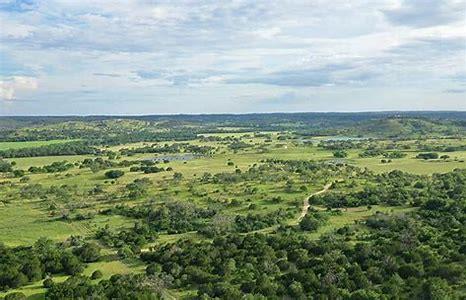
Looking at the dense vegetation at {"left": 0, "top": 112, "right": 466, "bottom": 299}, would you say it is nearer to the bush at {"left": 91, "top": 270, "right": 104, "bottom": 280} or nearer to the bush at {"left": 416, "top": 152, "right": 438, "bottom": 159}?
the bush at {"left": 91, "top": 270, "right": 104, "bottom": 280}

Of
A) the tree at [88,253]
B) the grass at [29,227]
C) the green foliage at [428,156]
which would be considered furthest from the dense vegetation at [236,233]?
the green foliage at [428,156]

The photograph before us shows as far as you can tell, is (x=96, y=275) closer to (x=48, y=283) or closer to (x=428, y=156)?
(x=48, y=283)

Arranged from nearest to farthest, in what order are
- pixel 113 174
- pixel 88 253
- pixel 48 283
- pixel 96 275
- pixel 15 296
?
pixel 15 296 < pixel 48 283 < pixel 96 275 < pixel 88 253 < pixel 113 174

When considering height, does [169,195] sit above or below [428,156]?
below

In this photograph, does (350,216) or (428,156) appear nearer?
(350,216)

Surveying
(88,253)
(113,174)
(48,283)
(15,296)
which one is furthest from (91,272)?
(113,174)

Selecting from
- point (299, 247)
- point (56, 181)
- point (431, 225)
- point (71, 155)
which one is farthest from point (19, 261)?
point (71, 155)

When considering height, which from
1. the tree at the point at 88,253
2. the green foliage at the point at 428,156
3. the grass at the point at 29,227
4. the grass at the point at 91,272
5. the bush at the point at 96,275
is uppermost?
the green foliage at the point at 428,156

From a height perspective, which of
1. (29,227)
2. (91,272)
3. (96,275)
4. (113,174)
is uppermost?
→ (113,174)

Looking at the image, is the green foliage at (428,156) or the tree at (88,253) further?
the green foliage at (428,156)

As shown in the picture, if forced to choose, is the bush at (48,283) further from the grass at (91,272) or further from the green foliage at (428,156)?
the green foliage at (428,156)

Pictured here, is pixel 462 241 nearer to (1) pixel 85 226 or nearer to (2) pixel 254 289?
(2) pixel 254 289
